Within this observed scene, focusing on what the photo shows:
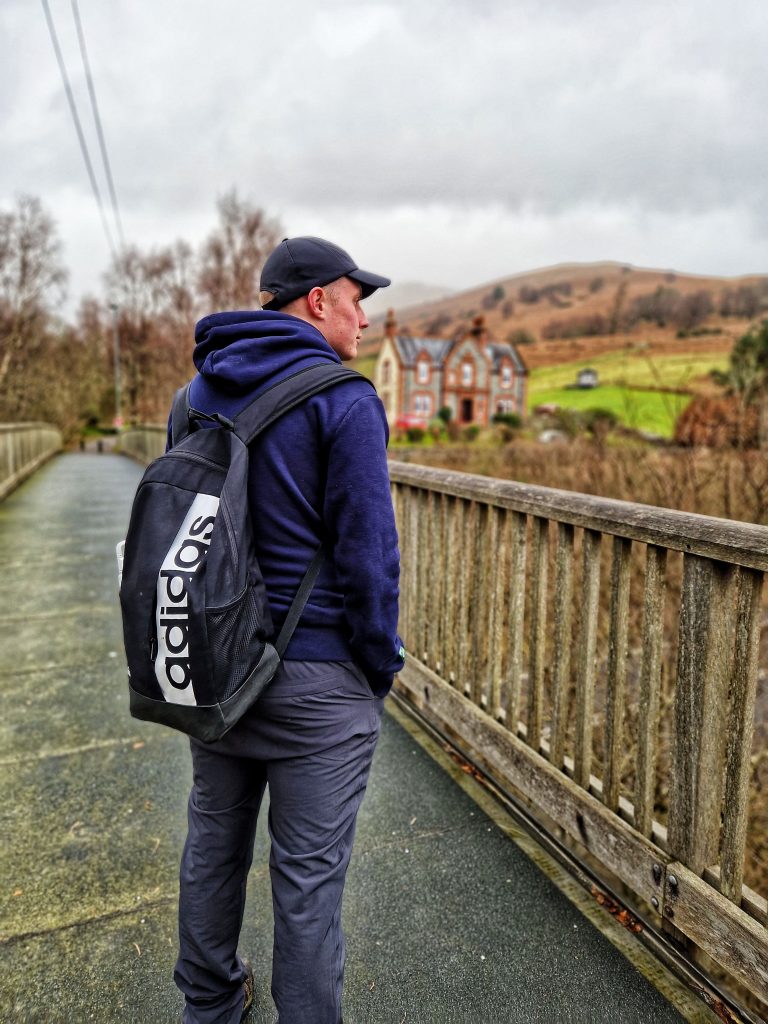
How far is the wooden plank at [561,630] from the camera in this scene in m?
2.41

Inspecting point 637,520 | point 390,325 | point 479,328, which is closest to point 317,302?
point 637,520

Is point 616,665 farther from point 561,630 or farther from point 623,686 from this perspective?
point 561,630

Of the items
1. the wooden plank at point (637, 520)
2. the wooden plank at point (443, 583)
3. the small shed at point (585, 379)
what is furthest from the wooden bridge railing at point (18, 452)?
the small shed at point (585, 379)

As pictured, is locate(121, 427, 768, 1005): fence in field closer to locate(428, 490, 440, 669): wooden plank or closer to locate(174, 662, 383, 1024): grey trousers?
locate(428, 490, 440, 669): wooden plank

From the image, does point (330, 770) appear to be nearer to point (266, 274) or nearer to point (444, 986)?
point (444, 986)

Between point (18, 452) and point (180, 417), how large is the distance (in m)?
13.4

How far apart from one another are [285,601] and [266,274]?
725 millimetres

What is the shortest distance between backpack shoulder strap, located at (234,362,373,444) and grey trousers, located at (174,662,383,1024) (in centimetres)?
48

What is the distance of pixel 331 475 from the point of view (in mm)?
1460

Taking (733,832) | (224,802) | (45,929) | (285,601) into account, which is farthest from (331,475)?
(45,929)

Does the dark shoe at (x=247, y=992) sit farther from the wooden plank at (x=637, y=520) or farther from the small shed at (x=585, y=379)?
the small shed at (x=585, y=379)

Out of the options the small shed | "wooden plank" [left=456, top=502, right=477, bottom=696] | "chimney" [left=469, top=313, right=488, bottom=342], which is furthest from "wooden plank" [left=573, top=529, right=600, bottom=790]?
the small shed

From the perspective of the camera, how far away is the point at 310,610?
1534 mm

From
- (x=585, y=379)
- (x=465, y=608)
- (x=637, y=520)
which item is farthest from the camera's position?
(x=585, y=379)
